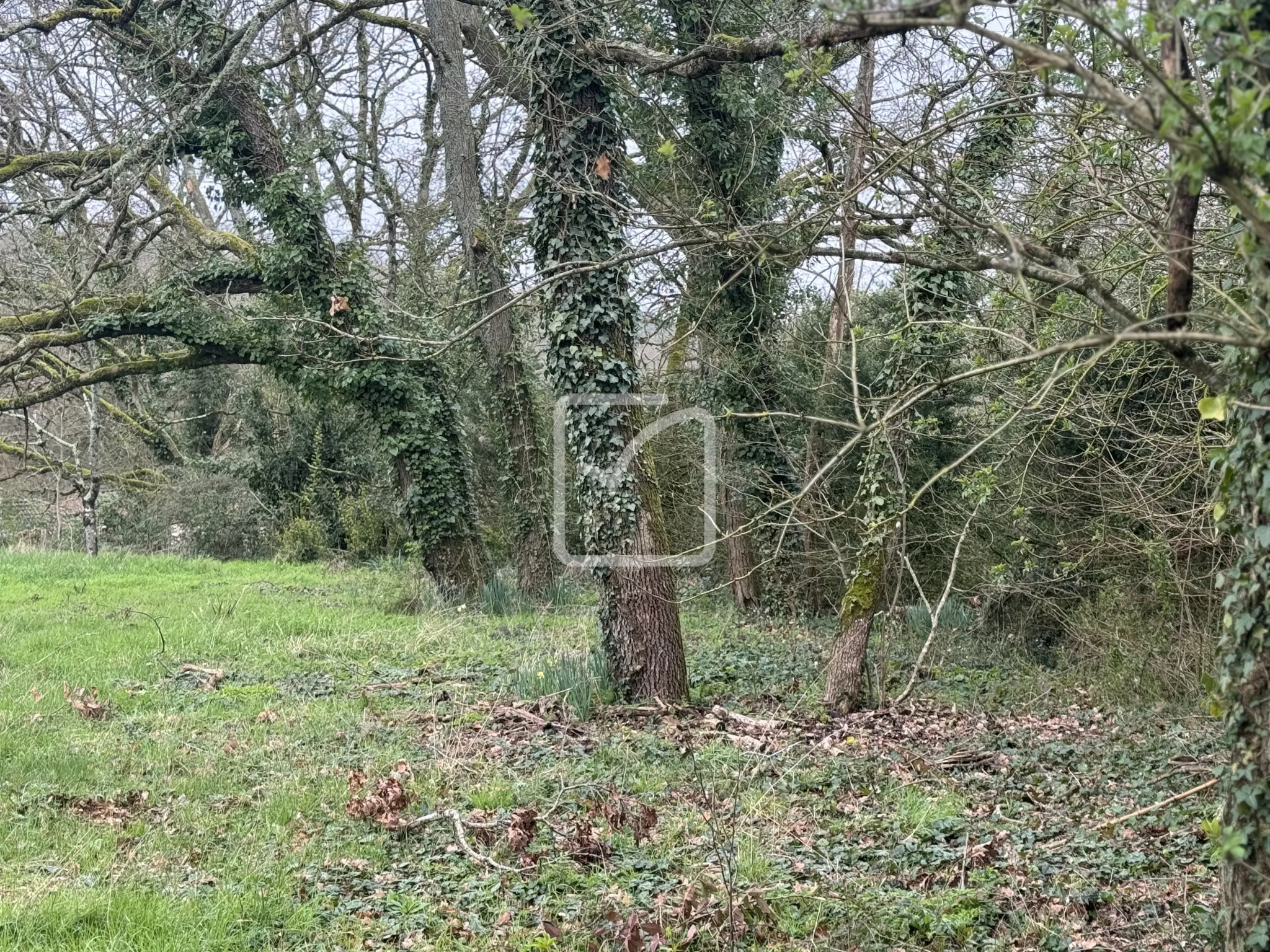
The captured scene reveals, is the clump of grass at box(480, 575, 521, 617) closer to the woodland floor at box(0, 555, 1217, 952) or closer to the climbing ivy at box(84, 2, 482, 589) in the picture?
the climbing ivy at box(84, 2, 482, 589)

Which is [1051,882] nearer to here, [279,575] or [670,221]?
[670,221]

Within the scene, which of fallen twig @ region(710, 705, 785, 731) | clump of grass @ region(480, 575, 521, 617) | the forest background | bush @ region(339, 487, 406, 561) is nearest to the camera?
the forest background

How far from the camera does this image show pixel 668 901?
3.99 metres

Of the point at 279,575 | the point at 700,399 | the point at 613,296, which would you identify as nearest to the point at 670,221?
the point at 613,296

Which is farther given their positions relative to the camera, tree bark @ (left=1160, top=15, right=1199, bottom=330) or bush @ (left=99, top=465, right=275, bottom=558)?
bush @ (left=99, top=465, right=275, bottom=558)

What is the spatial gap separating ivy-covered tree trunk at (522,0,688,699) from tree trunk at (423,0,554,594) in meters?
4.77

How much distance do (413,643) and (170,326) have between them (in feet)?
18.6

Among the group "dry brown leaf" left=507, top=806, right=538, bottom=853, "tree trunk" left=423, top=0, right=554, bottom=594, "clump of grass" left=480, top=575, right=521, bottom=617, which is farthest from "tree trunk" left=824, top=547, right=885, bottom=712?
"tree trunk" left=423, top=0, right=554, bottom=594

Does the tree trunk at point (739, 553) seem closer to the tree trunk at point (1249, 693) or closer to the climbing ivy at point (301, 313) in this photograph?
the climbing ivy at point (301, 313)

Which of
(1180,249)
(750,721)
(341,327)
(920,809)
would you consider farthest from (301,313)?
(1180,249)

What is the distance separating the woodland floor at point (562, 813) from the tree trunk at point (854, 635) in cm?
24

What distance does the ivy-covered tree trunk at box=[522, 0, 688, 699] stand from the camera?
302 inches

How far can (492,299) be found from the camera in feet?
42.2

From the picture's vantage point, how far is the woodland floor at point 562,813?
12.4ft
